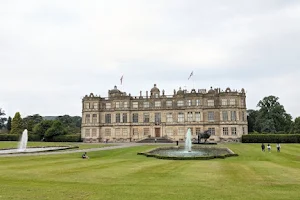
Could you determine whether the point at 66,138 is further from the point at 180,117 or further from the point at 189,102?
the point at 189,102

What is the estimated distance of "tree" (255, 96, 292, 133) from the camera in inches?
2971

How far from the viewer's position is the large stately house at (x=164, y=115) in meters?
62.1

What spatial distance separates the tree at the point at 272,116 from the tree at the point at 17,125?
2635 inches

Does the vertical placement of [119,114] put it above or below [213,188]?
above

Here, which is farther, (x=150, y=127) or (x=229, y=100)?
(x=150, y=127)

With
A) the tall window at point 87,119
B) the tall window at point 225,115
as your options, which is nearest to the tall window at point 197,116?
the tall window at point 225,115

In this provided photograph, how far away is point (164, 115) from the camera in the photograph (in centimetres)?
6581

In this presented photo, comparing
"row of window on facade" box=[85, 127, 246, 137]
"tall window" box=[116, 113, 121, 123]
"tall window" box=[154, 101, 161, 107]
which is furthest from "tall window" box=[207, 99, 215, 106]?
"tall window" box=[116, 113, 121, 123]

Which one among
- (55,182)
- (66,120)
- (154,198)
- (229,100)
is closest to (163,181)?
(154,198)

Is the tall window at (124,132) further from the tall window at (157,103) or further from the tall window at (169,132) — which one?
the tall window at (169,132)

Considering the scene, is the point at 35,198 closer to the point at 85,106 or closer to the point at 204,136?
the point at 204,136

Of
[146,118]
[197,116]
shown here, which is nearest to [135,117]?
[146,118]

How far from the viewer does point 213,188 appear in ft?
39.2

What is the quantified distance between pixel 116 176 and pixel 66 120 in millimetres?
107766
